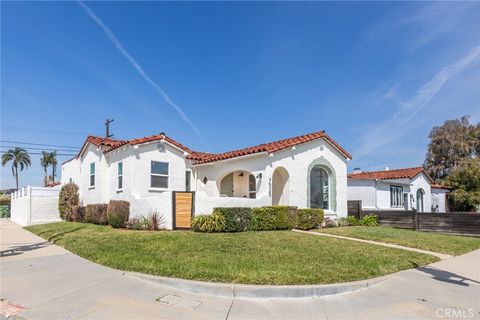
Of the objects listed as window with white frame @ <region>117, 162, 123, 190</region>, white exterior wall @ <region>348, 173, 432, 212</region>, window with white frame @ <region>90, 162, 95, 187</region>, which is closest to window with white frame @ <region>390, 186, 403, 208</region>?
white exterior wall @ <region>348, 173, 432, 212</region>

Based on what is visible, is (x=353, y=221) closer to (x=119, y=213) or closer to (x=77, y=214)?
(x=119, y=213)

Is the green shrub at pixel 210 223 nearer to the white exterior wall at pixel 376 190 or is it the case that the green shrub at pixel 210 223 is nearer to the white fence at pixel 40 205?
the white fence at pixel 40 205

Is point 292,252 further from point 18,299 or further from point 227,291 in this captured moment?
point 18,299

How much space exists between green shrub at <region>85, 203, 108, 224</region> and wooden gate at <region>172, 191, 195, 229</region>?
4.96 m

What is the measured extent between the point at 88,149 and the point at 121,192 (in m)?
5.74

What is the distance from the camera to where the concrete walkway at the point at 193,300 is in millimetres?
5074

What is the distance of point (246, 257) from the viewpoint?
8156mm

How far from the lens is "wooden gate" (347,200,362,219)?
66.2ft

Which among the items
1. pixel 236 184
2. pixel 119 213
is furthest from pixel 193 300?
pixel 236 184

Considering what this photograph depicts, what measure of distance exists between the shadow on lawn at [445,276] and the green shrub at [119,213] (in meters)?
11.4

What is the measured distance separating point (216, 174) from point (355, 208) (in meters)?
8.71

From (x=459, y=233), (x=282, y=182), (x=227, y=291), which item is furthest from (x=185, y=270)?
(x=459, y=233)

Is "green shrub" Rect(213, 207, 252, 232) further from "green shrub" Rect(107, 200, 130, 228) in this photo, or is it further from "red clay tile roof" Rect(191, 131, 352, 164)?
"green shrub" Rect(107, 200, 130, 228)

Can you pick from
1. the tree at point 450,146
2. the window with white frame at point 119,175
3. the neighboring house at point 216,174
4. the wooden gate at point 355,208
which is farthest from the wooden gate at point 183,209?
the tree at point 450,146
